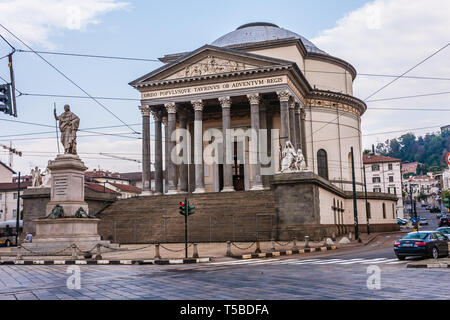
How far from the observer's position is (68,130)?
26016mm

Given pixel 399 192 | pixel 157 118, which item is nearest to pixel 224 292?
pixel 157 118

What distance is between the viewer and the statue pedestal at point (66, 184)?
81.7ft

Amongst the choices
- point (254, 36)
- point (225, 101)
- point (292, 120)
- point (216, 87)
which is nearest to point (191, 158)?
point (225, 101)

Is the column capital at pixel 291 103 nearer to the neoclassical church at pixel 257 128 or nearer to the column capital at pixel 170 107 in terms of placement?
the neoclassical church at pixel 257 128

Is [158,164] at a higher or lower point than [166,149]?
lower

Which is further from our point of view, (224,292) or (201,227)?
(201,227)

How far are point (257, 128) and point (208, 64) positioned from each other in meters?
8.44

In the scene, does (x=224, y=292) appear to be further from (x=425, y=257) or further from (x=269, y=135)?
(x=269, y=135)

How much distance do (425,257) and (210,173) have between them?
35.8 metres

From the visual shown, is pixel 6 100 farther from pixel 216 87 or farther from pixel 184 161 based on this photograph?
pixel 184 161

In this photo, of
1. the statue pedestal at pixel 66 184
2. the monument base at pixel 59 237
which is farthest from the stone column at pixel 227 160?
the monument base at pixel 59 237

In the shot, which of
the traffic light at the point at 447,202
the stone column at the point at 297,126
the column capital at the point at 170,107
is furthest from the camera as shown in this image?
the stone column at the point at 297,126

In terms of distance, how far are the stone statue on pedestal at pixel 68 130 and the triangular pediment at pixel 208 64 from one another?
22389 mm

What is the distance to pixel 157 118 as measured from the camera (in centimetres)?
4947
